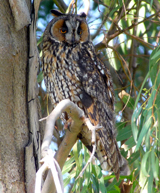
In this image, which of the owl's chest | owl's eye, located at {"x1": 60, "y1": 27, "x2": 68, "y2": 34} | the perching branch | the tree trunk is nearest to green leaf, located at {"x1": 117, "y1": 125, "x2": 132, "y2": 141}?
the owl's chest

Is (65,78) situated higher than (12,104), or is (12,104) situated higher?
(12,104)

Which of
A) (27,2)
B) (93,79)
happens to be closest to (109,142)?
(93,79)

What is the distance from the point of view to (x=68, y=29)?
2016mm

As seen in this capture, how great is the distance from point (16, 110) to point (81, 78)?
93 cm

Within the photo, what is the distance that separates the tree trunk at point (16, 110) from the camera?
3.33 ft

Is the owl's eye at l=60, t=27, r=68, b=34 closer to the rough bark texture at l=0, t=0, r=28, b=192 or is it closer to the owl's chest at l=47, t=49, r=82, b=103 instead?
the owl's chest at l=47, t=49, r=82, b=103

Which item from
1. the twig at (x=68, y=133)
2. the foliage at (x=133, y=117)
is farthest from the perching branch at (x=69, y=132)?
the foliage at (x=133, y=117)

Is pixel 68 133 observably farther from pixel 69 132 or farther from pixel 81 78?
pixel 81 78

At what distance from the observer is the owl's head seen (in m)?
2.00

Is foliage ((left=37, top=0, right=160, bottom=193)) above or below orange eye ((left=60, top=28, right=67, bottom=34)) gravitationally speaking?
below

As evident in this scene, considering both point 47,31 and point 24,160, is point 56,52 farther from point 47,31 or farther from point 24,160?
point 24,160

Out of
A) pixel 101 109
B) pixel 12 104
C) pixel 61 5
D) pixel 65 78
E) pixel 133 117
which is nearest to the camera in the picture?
pixel 12 104

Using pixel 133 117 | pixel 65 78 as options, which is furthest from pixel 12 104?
pixel 65 78

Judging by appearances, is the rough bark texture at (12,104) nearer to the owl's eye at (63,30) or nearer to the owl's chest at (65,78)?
the owl's chest at (65,78)
